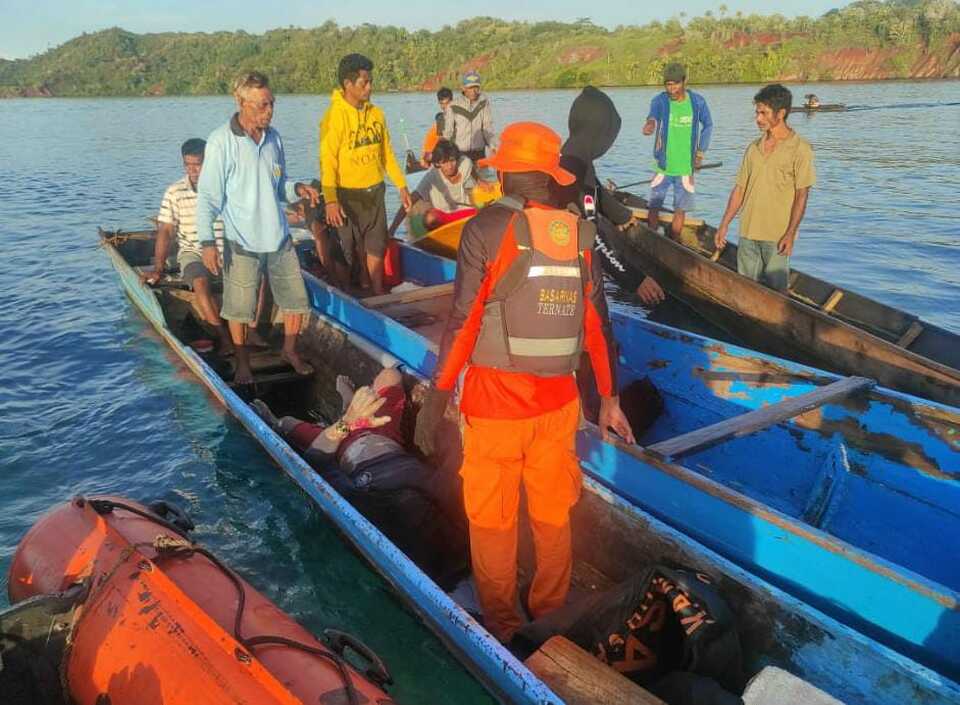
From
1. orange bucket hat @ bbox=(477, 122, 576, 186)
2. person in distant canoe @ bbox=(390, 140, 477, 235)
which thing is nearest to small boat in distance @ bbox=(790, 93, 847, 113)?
person in distant canoe @ bbox=(390, 140, 477, 235)

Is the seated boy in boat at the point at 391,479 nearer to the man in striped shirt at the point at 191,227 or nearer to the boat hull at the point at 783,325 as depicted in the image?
the man in striped shirt at the point at 191,227

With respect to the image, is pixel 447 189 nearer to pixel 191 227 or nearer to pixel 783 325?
pixel 191 227

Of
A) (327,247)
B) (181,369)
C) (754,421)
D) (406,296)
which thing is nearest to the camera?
(754,421)

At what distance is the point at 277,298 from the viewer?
6.07m

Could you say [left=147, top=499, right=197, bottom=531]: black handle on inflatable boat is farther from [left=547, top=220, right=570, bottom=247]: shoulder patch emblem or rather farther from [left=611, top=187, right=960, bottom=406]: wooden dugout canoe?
[left=611, top=187, right=960, bottom=406]: wooden dugout canoe

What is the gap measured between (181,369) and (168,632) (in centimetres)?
586

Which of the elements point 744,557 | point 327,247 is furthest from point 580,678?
point 327,247

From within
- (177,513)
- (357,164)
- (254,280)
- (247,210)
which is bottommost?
(177,513)

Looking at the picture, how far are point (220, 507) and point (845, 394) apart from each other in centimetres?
460

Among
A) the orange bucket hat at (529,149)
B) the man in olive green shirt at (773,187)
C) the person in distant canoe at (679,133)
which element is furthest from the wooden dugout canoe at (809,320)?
the orange bucket hat at (529,149)

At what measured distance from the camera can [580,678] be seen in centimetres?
275

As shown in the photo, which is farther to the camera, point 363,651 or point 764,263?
point 764,263

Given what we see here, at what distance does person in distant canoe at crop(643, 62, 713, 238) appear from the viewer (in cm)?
943

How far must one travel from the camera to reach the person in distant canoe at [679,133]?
30.9ft
